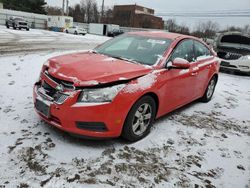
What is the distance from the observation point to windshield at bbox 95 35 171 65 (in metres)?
4.08

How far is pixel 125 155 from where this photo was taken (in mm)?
3312

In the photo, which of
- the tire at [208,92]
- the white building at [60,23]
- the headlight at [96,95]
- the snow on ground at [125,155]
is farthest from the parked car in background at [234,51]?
the white building at [60,23]

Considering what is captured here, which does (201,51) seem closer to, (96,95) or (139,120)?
(139,120)

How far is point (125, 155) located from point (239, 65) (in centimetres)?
940

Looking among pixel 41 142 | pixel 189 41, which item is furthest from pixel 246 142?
pixel 41 142

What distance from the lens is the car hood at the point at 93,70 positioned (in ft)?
10.3

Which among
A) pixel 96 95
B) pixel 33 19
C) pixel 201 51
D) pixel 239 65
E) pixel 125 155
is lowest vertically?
pixel 125 155

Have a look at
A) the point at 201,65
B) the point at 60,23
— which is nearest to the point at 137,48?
the point at 201,65

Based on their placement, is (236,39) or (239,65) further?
(236,39)

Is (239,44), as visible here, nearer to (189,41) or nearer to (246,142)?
(189,41)

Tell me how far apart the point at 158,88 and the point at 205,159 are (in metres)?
1.19

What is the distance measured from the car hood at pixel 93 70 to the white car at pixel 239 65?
8.59 m

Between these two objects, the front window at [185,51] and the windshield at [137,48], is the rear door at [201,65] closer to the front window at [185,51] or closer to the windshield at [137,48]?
the front window at [185,51]

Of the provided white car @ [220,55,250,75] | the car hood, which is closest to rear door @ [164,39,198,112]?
the car hood
